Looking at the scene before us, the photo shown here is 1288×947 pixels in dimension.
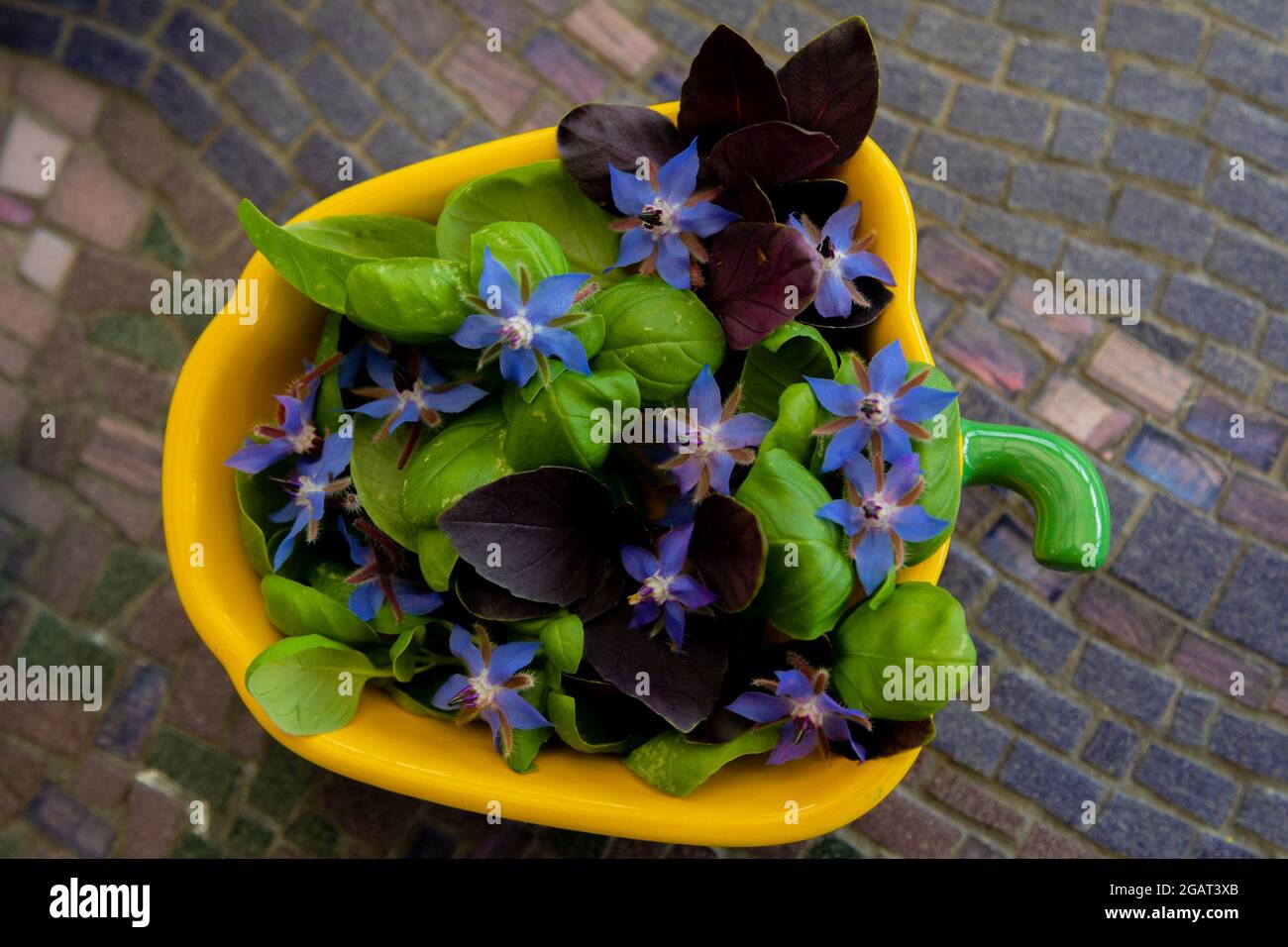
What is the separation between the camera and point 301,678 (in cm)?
62

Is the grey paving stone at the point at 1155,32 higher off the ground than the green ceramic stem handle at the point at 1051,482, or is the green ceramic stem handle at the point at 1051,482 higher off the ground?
the grey paving stone at the point at 1155,32

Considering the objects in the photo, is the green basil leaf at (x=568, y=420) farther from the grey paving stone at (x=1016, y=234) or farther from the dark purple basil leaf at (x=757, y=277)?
the grey paving stone at (x=1016, y=234)

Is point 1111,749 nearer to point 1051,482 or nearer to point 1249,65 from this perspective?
point 1051,482

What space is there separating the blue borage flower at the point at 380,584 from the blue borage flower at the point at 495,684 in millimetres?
28

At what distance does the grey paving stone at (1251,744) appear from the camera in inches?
40.6

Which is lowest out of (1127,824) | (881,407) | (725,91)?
(1127,824)

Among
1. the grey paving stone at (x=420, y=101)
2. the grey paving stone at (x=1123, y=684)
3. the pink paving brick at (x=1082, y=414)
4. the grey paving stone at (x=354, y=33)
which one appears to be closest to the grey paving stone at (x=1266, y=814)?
the grey paving stone at (x=1123, y=684)

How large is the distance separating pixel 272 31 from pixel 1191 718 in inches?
45.6

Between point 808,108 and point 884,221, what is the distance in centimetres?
8

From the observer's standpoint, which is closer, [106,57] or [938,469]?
[938,469]

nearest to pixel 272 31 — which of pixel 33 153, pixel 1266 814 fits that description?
pixel 33 153

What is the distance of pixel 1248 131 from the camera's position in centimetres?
107
